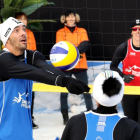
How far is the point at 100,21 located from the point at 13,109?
13.4ft

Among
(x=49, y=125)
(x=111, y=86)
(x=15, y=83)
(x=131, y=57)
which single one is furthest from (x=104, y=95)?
(x=49, y=125)

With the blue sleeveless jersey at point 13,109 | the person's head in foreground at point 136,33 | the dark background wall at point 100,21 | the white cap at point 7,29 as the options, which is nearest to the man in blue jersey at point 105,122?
the blue sleeveless jersey at point 13,109

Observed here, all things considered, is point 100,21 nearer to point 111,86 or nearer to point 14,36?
point 14,36

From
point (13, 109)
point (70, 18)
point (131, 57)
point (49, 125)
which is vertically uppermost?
point (70, 18)


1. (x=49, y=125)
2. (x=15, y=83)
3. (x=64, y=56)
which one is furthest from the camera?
(x=49, y=125)

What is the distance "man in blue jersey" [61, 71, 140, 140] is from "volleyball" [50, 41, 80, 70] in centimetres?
256

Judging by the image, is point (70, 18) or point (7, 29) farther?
point (70, 18)

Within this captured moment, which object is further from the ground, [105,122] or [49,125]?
[105,122]

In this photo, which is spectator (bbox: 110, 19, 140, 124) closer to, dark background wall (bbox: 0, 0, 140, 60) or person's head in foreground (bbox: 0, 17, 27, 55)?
dark background wall (bbox: 0, 0, 140, 60)

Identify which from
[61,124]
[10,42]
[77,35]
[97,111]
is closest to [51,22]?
[77,35]

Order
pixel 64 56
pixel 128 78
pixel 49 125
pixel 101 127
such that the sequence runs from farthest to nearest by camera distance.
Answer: pixel 49 125 < pixel 64 56 < pixel 128 78 < pixel 101 127

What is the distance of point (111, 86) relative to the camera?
7.54ft

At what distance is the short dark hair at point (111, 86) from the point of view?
2.29 meters

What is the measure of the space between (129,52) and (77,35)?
116cm
